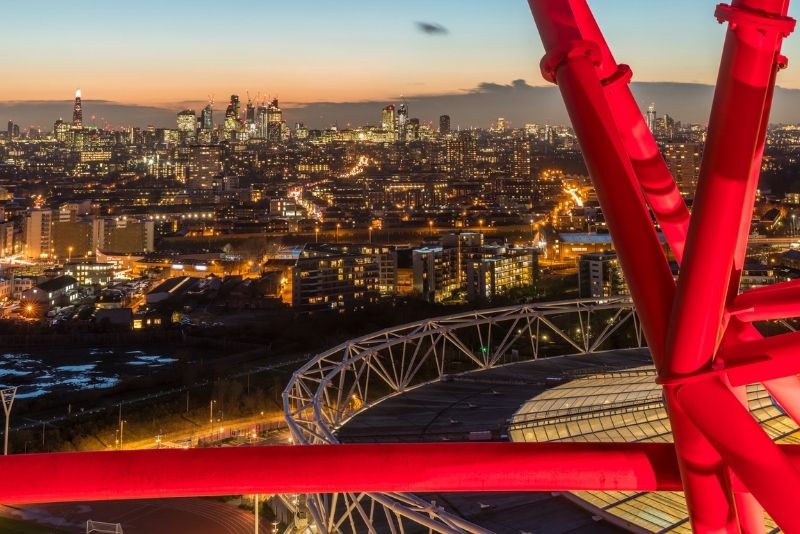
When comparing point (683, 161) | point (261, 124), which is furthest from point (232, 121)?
point (683, 161)

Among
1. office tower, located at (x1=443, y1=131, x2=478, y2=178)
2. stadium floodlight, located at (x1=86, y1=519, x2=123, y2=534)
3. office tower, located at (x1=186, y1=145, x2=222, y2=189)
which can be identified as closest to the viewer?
stadium floodlight, located at (x1=86, y1=519, x2=123, y2=534)

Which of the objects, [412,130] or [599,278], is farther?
[412,130]

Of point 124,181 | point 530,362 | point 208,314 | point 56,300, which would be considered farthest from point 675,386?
point 124,181

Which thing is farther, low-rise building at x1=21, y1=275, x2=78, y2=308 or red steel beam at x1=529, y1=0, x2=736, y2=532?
low-rise building at x1=21, y1=275, x2=78, y2=308

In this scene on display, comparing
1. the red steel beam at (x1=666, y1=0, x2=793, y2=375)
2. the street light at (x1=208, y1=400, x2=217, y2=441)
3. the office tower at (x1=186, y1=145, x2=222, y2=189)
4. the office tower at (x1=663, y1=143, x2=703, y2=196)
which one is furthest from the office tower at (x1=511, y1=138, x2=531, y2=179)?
the red steel beam at (x1=666, y1=0, x2=793, y2=375)

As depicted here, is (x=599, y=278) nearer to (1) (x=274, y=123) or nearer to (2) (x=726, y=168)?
(2) (x=726, y=168)

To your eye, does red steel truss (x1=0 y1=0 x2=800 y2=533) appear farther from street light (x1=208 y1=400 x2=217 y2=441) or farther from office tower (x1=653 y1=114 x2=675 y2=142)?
office tower (x1=653 y1=114 x2=675 y2=142)

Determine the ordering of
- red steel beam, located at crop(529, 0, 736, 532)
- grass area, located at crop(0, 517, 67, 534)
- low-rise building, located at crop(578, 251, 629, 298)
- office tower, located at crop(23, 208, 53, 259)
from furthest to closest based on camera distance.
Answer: office tower, located at crop(23, 208, 53, 259), low-rise building, located at crop(578, 251, 629, 298), grass area, located at crop(0, 517, 67, 534), red steel beam, located at crop(529, 0, 736, 532)
